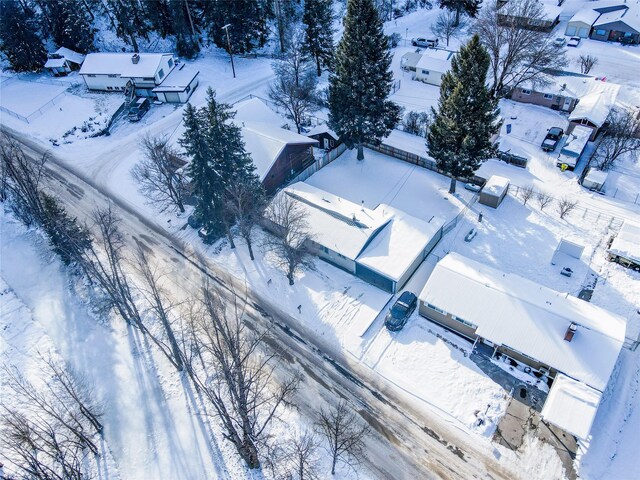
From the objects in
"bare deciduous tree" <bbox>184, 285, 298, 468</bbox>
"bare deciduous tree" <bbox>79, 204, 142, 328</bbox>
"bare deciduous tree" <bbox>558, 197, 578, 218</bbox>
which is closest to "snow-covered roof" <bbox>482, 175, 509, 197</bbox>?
"bare deciduous tree" <bbox>558, 197, 578, 218</bbox>

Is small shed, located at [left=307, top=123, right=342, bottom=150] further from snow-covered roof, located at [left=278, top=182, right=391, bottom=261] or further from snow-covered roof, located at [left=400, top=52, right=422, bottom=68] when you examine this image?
snow-covered roof, located at [left=400, top=52, right=422, bottom=68]

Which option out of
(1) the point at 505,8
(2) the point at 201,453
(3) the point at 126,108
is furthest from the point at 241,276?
(1) the point at 505,8

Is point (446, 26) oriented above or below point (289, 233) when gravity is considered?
above

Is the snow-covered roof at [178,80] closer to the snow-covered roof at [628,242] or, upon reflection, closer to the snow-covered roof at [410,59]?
the snow-covered roof at [410,59]

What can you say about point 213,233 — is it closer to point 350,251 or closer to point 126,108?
point 350,251

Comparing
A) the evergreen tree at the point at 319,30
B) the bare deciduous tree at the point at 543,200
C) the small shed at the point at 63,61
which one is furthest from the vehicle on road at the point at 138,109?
the bare deciduous tree at the point at 543,200

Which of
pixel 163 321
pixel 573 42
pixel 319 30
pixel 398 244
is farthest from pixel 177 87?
pixel 573 42

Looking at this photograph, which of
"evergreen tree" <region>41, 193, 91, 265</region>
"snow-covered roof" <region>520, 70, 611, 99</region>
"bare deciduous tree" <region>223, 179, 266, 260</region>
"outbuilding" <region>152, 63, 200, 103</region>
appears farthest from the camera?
"outbuilding" <region>152, 63, 200, 103</region>

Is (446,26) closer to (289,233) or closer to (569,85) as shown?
(569,85)
